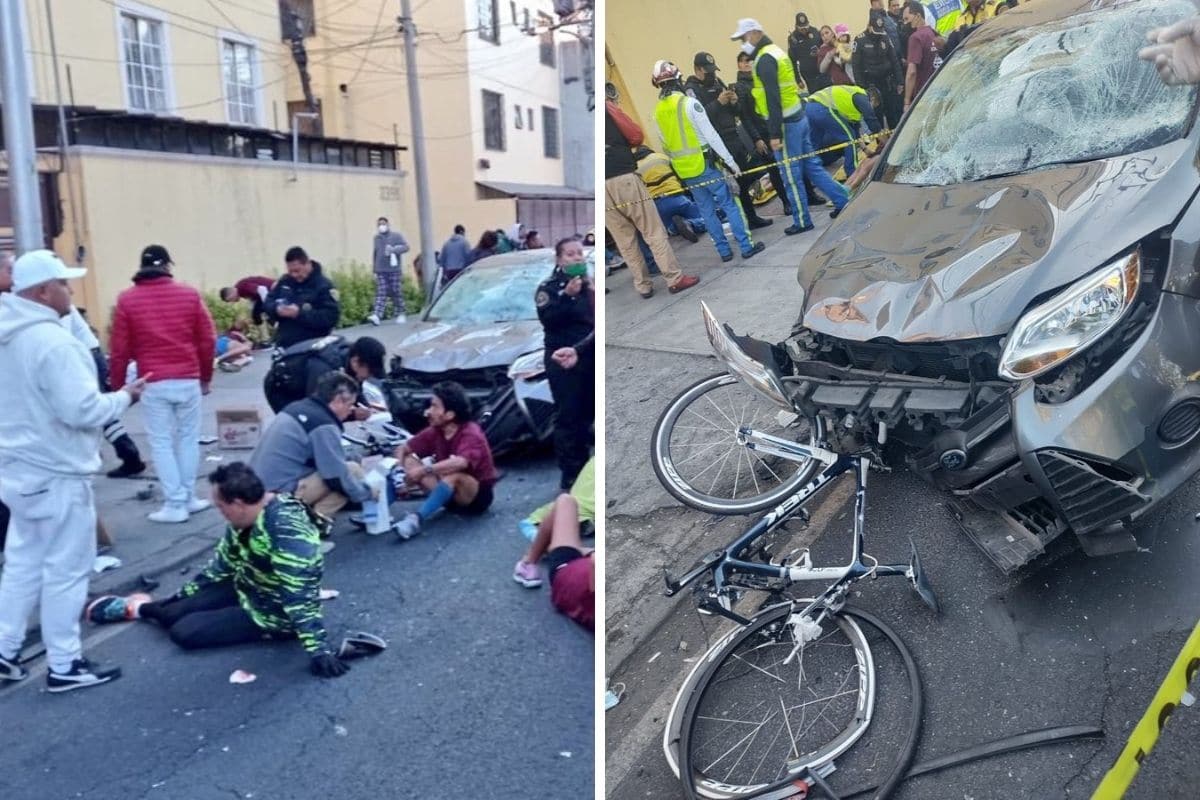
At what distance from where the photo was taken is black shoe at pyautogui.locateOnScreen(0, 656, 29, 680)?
174cm

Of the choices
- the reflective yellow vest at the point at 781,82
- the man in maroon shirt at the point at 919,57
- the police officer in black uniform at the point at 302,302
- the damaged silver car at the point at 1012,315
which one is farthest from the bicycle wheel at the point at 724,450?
the police officer in black uniform at the point at 302,302

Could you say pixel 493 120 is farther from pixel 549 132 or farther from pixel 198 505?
pixel 198 505

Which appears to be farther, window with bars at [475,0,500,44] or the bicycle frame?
window with bars at [475,0,500,44]

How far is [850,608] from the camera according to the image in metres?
1.46

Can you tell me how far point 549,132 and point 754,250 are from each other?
39 centimetres

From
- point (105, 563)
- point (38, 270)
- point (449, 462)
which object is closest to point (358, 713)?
point (449, 462)

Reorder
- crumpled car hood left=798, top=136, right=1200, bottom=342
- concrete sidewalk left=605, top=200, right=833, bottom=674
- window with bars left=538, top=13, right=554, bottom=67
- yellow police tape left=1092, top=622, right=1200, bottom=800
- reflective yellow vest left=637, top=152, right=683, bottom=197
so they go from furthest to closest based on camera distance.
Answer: window with bars left=538, top=13, right=554, bottom=67 → reflective yellow vest left=637, top=152, right=683, bottom=197 → concrete sidewalk left=605, top=200, right=833, bottom=674 → crumpled car hood left=798, top=136, right=1200, bottom=342 → yellow police tape left=1092, top=622, right=1200, bottom=800

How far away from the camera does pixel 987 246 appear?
1.44 meters

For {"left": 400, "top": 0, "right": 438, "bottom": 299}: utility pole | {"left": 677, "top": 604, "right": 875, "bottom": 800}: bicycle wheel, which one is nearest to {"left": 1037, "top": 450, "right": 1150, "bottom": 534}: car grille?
{"left": 677, "top": 604, "right": 875, "bottom": 800}: bicycle wheel

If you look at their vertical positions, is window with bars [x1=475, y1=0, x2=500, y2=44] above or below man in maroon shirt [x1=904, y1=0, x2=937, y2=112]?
above

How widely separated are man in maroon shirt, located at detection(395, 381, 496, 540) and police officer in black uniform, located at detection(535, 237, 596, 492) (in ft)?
0.52

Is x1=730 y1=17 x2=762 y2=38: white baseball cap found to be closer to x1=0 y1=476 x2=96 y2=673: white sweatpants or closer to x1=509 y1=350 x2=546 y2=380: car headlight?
x1=509 y1=350 x2=546 y2=380: car headlight

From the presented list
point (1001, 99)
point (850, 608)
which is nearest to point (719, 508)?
point (850, 608)

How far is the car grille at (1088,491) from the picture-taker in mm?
1328
